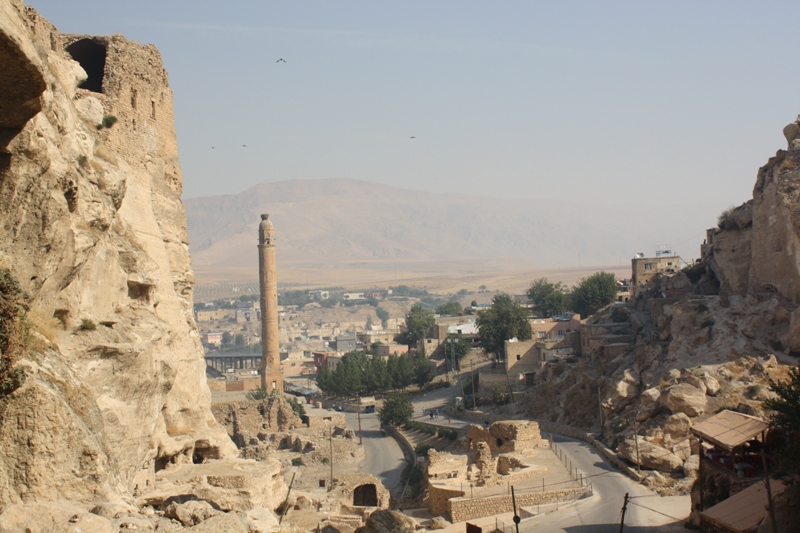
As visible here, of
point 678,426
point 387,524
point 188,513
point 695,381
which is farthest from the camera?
→ point 695,381

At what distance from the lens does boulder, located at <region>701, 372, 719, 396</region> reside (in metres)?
38.8

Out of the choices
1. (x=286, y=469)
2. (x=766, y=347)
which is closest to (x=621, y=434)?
(x=766, y=347)

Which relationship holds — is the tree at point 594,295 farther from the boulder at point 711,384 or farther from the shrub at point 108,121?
the shrub at point 108,121

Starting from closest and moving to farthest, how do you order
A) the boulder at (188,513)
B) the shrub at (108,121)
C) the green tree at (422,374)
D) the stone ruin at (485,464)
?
1. the boulder at (188,513)
2. the shrub at (108,121)
3. the stone ruin at (485,464)
4. the green tree at (422,374)

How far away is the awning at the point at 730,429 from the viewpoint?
25.3m

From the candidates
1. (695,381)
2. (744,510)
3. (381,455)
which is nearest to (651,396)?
(695,381)

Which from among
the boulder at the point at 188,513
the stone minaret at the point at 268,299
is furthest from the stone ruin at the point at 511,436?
the stone minaret at the point at 268,299

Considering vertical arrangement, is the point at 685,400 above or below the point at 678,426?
above

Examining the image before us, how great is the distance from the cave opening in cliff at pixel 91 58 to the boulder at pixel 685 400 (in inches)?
955

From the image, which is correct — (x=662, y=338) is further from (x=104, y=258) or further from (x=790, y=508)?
(x=104, y=258)

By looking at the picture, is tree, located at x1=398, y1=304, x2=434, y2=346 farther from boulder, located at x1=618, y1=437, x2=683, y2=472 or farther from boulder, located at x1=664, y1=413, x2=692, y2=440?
boulder, located at x1=618, y1=437, x2=683, y2=472

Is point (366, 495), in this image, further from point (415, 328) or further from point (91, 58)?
point (415, 328)

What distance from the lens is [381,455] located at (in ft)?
177

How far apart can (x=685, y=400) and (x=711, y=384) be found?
5.56 feet
